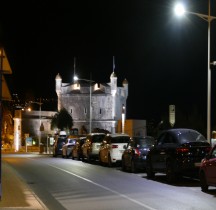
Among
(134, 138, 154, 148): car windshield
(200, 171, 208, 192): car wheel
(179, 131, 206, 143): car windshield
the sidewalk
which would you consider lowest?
the sidewalk

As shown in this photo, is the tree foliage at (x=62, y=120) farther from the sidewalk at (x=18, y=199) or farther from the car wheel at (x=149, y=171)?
the sidewalk at (x=18, y=199)

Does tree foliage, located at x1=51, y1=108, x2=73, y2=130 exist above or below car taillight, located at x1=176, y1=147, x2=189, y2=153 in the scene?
above

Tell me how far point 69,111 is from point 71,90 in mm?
3755

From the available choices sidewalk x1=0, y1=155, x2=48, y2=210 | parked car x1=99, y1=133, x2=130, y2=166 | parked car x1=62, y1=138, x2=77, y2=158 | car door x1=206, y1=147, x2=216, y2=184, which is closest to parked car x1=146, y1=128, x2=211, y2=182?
car door x1=206, y1=147, x2=216, y2=184

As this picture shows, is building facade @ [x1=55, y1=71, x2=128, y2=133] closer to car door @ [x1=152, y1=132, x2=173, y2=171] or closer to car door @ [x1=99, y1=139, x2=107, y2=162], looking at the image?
car door @ [x1=99, y1=139, x2=107, y2=162]

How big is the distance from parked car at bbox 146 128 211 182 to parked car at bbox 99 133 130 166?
274 inches

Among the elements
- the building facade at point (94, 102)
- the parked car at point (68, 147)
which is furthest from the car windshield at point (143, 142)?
the building facade at point (94, 102)

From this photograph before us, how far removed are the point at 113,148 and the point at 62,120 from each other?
5743 cm

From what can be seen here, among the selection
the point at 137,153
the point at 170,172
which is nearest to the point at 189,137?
the point at 170,172

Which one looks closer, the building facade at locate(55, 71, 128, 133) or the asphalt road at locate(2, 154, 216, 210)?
the asphalt road at locate(2, 154, 216, 210)

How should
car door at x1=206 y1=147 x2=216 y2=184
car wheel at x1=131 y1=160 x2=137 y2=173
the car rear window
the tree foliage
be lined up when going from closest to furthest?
car door at x1=206 y1=147 x2=216 y2=184
car wheel at x1=131 y1=160 x2=137 y2=173
the car rear window
the tree foliage

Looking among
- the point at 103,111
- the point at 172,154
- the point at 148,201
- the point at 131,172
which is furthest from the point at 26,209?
the point at 103,111

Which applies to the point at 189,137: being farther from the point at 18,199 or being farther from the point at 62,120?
the point at 62,120

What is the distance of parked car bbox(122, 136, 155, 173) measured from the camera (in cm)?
2455
